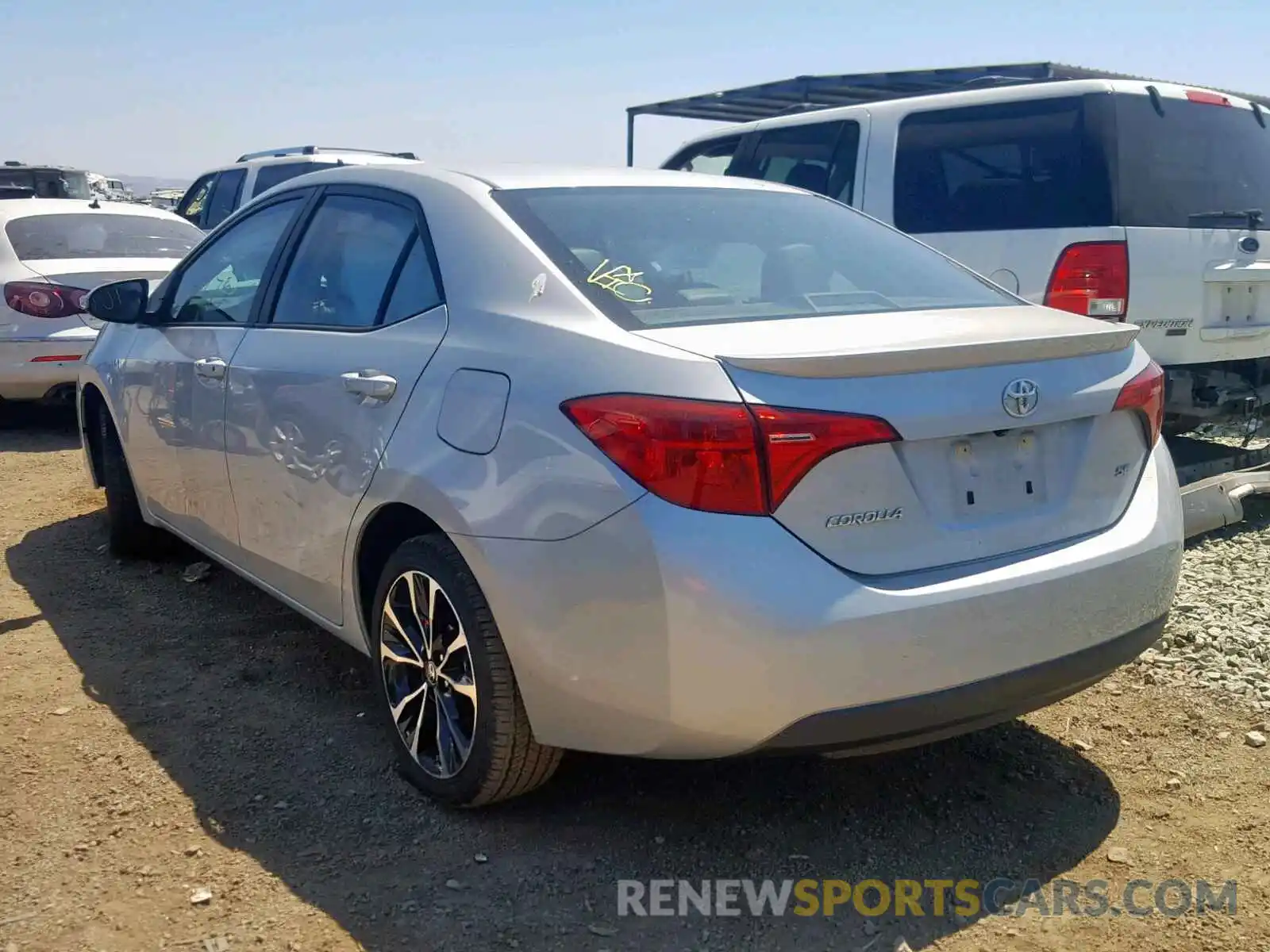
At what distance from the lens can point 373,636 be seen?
10.6 ft

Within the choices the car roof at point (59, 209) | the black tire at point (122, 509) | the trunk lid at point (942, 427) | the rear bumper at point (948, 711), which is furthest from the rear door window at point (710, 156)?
the rear bumper at point (948, 711)

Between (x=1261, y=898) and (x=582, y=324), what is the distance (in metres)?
1.99

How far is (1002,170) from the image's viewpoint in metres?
5.46

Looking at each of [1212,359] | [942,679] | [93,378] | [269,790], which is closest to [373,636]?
[269,790]

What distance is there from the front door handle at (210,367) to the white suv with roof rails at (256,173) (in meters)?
6.57

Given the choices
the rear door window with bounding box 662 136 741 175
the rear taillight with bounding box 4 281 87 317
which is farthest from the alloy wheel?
the rear taillight with bounding box 4 281 87 317

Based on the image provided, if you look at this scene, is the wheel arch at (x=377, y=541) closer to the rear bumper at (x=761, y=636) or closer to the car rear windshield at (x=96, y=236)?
the rear bumper at (x=761, y=636)

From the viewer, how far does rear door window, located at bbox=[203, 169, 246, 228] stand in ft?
37.5

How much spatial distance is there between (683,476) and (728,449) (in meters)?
0.10

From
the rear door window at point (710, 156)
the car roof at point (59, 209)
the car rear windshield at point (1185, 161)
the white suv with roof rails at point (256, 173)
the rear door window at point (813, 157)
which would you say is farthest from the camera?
the white suv with roof rails at point (256, 173)

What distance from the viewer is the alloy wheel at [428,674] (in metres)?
2.92

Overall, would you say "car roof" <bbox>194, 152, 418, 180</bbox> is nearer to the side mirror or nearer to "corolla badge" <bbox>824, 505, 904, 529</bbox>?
the side mirror

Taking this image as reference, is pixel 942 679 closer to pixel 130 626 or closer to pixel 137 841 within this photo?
pixel 137 841

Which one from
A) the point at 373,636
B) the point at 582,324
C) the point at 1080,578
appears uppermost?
the point at 582,324
